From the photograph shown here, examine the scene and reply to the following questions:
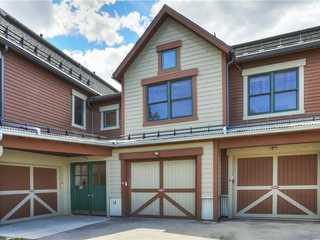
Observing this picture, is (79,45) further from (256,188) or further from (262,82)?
(256,188)

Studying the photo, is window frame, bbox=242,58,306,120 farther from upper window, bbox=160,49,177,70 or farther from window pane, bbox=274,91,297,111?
upper window, bbox=160,49,177,70

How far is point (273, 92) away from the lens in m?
→ 10.5

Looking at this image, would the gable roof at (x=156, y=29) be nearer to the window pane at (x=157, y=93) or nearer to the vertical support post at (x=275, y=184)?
the window pane at (x=157, y=93)

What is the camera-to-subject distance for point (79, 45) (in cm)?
1617

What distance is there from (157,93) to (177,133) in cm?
199

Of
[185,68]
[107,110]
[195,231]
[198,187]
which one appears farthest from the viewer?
[107,110]

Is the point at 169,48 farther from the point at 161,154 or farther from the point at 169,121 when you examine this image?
the point at 161,154

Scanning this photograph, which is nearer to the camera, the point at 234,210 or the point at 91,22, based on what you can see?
the point at 234,210

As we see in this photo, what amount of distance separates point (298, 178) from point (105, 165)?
7449 mm

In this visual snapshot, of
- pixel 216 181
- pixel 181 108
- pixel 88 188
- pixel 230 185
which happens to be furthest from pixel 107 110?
pixel 230 185

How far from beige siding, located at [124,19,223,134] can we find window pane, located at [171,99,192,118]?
0.41 metres

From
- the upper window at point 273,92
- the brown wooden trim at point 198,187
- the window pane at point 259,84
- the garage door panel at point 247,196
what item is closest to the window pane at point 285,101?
the upper window at point 273,92

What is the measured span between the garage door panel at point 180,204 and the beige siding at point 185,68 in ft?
8.69

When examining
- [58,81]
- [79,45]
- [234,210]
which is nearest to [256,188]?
[234,210]
